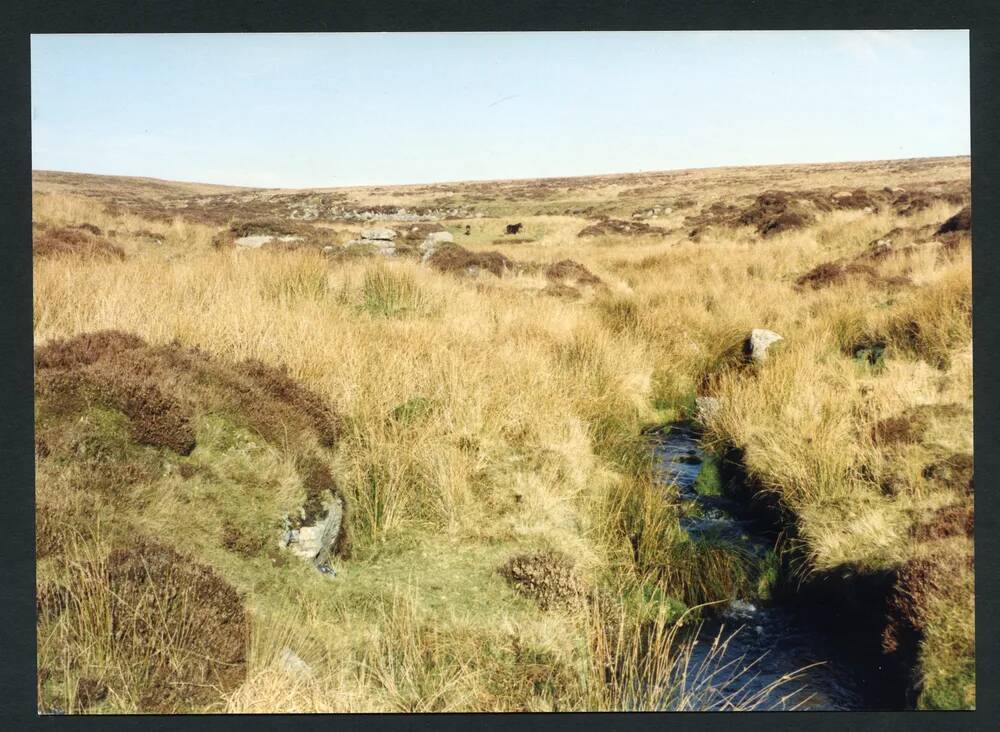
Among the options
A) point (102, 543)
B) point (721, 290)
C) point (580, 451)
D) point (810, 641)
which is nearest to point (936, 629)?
point (810, 641)

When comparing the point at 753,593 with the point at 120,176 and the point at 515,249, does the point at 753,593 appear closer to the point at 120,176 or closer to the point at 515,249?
the point at 515,249

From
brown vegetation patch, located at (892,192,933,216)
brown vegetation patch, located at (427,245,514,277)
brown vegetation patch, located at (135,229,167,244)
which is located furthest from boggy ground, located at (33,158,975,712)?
brown vegetation patch, located at (892,192,933,216)

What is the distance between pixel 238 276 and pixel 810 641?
818 cm

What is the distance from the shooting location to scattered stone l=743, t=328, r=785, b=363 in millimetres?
10289

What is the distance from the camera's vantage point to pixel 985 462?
538 centimetres

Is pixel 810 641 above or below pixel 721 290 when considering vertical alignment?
below

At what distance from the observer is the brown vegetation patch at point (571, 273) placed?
16078mm

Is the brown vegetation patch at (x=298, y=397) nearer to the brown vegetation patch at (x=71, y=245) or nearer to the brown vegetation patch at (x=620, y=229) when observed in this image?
the brown vegetation patch at (x=71, y=245)

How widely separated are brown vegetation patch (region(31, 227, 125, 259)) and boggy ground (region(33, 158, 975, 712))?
0.60 feet

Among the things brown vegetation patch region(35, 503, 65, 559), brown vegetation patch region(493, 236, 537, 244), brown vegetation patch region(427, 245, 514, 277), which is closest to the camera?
brown vegetation patch region(35, 503, 65, 559)

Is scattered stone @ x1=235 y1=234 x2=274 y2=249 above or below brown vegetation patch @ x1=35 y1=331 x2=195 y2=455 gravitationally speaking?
above

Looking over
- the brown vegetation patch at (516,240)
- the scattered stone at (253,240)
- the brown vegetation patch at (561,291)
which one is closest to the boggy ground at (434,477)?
the brown vegetation patch at (561,291)

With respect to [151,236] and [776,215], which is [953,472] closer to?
[151,236]

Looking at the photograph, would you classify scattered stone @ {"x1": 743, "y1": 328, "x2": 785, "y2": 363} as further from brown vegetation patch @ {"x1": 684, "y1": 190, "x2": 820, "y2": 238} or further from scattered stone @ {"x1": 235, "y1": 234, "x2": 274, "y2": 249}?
brown vegetation patch @ {"x1": 684, "y1": 190, "x2": 820, "y2": 238}
